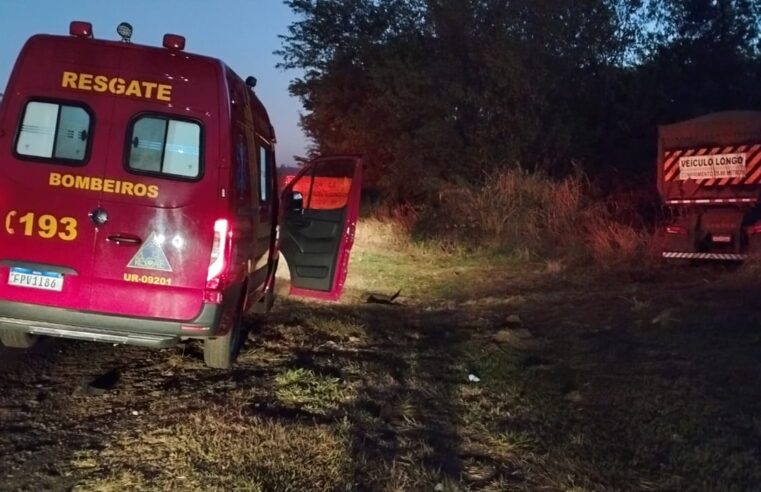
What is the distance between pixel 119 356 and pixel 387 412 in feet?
8.50

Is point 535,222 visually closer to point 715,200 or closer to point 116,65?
point 715,200

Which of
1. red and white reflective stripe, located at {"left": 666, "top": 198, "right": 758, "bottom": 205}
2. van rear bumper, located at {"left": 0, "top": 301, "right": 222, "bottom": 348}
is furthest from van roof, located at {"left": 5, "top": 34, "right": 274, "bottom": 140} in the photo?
red and white reflective stripe, located at {"left": 666, "top": 198, "right": 758, "bottom": 205}

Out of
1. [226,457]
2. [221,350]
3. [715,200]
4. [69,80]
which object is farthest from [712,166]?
[226,457]

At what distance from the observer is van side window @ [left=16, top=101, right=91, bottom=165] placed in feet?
17.3

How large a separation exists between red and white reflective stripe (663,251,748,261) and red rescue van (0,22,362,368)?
9.66 meters

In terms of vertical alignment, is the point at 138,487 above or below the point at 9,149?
below

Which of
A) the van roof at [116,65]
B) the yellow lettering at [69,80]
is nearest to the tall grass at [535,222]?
the van roof at [116,65]

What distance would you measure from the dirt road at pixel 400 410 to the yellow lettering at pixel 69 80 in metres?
2.17

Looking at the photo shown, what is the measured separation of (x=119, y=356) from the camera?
6676mm

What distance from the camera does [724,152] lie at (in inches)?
498

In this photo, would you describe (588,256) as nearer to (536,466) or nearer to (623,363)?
(623,363)

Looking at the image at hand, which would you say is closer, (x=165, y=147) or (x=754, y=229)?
(x=165, y=147)

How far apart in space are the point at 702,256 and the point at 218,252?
991cm

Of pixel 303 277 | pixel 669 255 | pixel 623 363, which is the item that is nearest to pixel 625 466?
pixel 623 363
